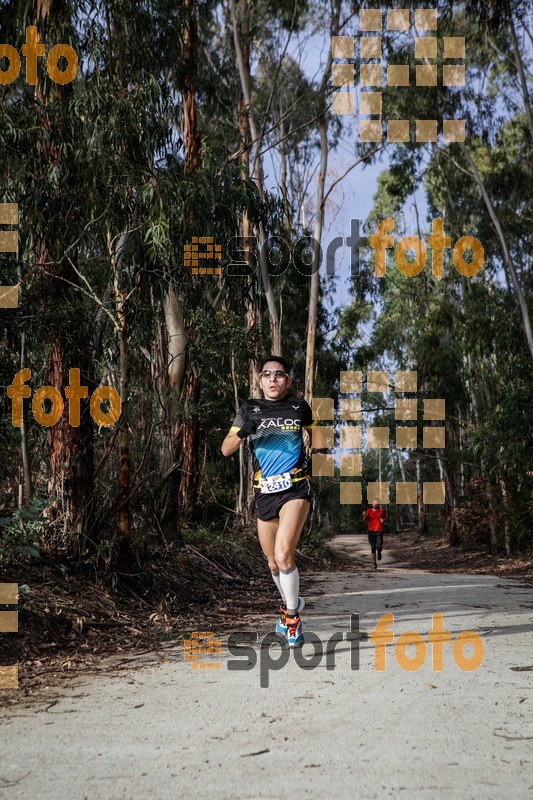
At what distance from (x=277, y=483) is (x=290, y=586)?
69 cm

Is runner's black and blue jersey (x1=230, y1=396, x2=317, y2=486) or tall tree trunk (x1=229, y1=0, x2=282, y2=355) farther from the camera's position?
tall tree trunk (x1=229, y1=0, x2=282, y2=355)

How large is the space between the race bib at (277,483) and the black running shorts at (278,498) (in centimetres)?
3

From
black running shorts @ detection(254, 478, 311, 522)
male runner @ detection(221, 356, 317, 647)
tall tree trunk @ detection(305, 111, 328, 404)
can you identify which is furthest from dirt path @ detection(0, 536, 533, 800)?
tall tree trunk @ detection(305, 111, 328, 404)

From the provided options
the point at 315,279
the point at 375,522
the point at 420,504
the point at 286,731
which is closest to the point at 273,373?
the point at 286,731

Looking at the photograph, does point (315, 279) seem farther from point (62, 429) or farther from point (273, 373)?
point (273, 373)

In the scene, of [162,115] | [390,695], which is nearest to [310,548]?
[162,115]

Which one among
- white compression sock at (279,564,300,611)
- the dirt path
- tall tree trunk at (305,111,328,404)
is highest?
tall tree trunk at (305,111,328,404)

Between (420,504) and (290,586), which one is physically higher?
(290,586)

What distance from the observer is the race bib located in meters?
5.67

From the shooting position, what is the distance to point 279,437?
5695 mm

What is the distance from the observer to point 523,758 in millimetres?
3119

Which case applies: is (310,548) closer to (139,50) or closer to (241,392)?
(241,392)

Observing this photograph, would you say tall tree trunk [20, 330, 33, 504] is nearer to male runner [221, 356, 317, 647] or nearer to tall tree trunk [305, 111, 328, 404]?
male runner [221, 356, 317, 647]

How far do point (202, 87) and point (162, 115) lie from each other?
384 inches
